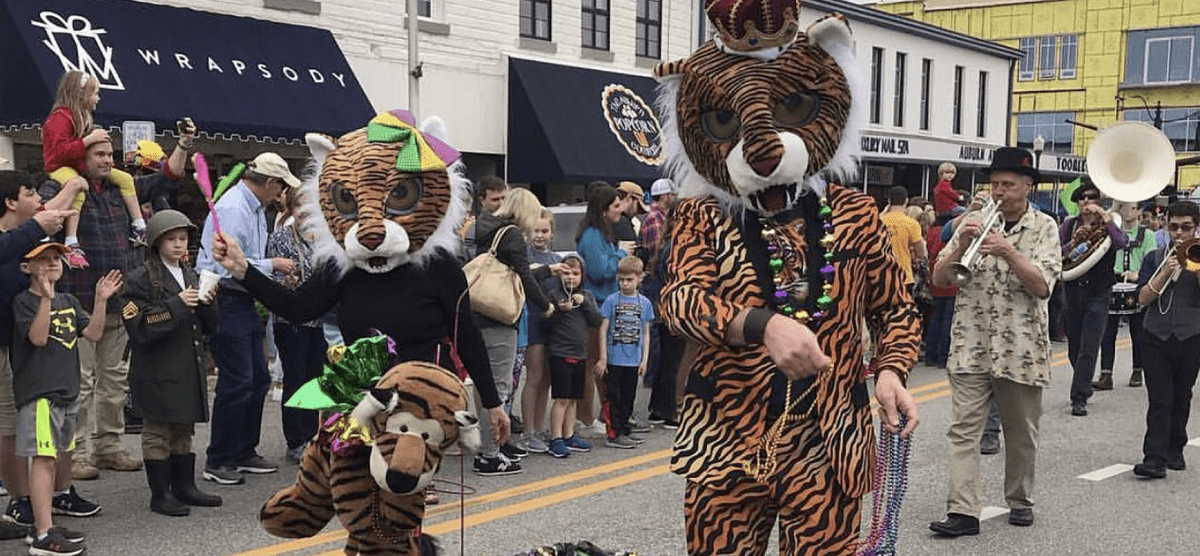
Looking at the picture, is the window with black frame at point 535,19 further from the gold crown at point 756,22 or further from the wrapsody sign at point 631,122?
the gold crown at point 756,22

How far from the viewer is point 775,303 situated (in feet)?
10.5

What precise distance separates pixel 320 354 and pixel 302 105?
8071 millimetres

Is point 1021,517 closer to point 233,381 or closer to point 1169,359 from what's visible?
point 1169,359

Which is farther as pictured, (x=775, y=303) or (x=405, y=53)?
(x=405, y=53)

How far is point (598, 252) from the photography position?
26.2 feet

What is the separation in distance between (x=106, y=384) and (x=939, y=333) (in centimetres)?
857

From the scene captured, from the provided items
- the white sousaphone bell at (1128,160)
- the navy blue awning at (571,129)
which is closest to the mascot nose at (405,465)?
the white sousaphone bell at (1128,160)

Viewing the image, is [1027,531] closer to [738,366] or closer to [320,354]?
[738,366]

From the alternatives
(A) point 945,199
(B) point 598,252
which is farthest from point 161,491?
(A) point 945,199

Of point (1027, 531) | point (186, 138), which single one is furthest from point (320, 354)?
point (1027, 531)

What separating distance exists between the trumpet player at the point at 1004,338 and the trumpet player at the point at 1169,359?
1.66 meters

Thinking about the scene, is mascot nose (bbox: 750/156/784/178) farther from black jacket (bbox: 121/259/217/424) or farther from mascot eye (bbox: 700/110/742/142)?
black jacket (bbox: 121/259/217/424)

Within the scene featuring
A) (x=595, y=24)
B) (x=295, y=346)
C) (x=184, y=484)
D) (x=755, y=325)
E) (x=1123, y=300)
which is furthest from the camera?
(x=595, y=24)

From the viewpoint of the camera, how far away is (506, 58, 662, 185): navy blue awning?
18.2m
